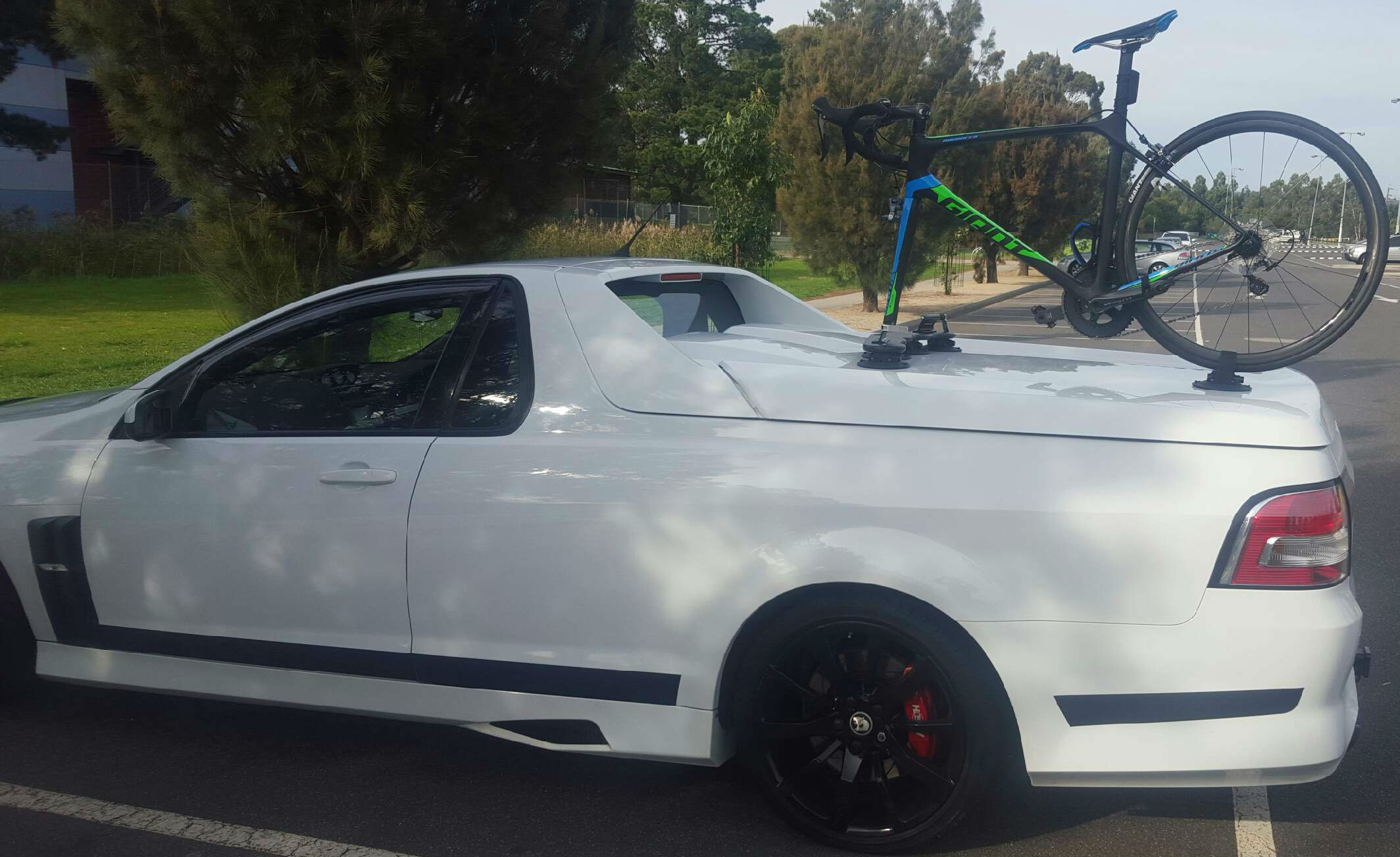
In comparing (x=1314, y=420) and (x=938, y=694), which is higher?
(x=1314, y=420)

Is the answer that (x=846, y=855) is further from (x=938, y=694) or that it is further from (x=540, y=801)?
(x=540, y=801)

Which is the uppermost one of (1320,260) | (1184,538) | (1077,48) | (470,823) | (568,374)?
(1077,48)

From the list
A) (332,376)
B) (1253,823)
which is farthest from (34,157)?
(1253,823)

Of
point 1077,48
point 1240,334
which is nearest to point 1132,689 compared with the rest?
point 1240,334

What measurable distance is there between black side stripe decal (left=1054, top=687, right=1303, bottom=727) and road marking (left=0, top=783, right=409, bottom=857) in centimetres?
185

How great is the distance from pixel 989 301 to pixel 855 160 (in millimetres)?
8555

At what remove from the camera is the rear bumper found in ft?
9.12

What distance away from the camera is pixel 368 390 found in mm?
3879

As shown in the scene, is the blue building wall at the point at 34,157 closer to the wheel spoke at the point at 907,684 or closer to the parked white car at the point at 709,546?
the parked white car at the point at 709,546

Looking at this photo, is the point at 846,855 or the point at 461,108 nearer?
the point at 846,855

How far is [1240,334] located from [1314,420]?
1537 mm

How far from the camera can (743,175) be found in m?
23.6

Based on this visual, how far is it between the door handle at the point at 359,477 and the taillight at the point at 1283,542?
2.24 metres

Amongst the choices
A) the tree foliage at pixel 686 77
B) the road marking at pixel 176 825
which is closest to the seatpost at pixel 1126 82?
the road marking at pixel 176 825
